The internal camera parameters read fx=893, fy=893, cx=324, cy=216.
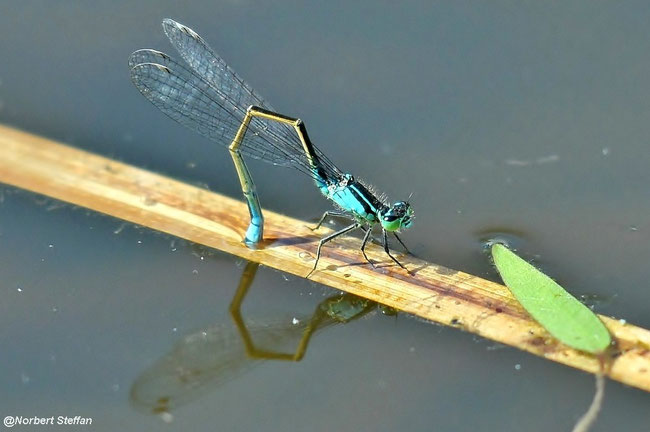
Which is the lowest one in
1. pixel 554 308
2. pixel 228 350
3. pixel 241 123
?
pixel 228 350

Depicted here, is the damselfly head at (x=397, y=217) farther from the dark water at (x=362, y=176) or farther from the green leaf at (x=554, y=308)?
the green leaf at (x=554, y=308)

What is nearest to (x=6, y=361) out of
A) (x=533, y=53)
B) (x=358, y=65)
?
(x=358, y=65)

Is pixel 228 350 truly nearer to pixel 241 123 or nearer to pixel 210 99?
pixel 241 123

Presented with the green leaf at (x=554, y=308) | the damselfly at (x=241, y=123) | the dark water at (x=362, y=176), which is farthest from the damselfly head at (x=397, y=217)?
the green leaf at (x=554, y=308)

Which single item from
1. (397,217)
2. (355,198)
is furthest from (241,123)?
→ (397,217)

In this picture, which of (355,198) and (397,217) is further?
(355,198)

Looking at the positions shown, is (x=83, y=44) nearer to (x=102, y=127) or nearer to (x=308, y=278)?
(x=102, y=127)

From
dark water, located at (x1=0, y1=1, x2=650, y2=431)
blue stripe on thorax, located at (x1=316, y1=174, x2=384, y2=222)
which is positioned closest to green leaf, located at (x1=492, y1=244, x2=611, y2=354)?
dark water, located at (x1=0, y1=1, x2=650, y2=431)
